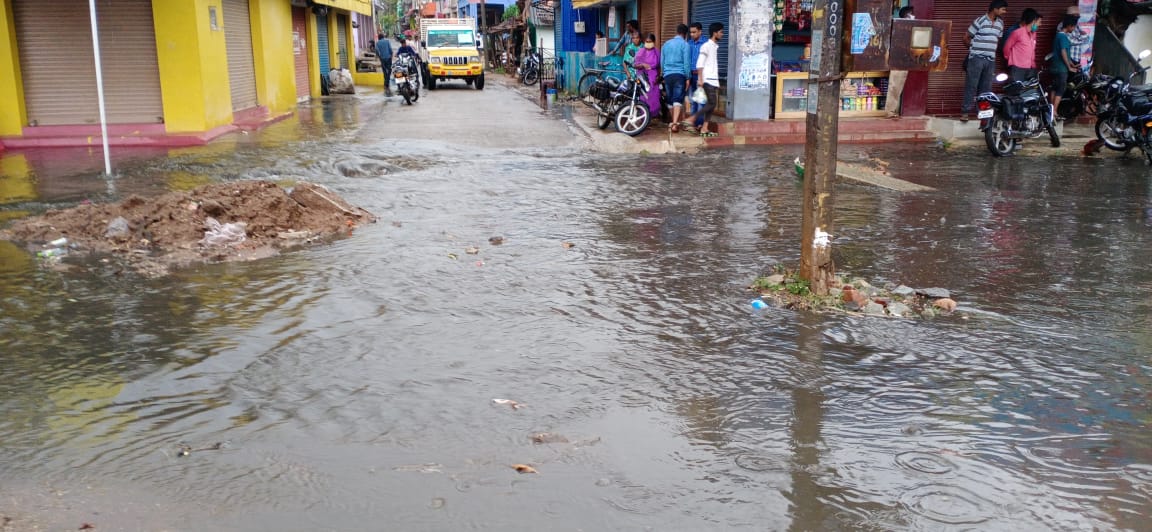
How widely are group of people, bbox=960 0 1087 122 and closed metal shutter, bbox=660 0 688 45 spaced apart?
17.5 feet

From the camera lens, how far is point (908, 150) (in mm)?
13625

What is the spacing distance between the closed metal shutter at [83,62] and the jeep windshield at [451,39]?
58.6ft

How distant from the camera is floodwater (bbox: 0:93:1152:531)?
3402mm

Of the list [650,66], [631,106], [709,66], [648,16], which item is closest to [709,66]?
[709,66]

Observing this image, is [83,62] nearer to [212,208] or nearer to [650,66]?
[212,208]

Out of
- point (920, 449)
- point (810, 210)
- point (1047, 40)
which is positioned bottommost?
point (920, 449)

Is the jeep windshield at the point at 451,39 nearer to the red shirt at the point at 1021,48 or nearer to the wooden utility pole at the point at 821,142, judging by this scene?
the red shirt at the point at 1021,48

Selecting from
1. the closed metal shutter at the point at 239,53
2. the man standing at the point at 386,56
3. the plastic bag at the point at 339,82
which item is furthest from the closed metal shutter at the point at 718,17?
the plastic bag at the point at 339,82

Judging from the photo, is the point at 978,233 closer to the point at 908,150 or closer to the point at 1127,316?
the point at 1127,316

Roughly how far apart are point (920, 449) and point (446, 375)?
238 cm

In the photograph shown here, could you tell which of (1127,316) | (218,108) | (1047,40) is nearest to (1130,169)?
(1047,40)

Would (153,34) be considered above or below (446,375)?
above

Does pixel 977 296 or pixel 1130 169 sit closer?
pixel 977 296

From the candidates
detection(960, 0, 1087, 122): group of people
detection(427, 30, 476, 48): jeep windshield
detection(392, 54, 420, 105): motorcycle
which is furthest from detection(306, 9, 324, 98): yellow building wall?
detection(960, 0, 1087, 122): group of people
